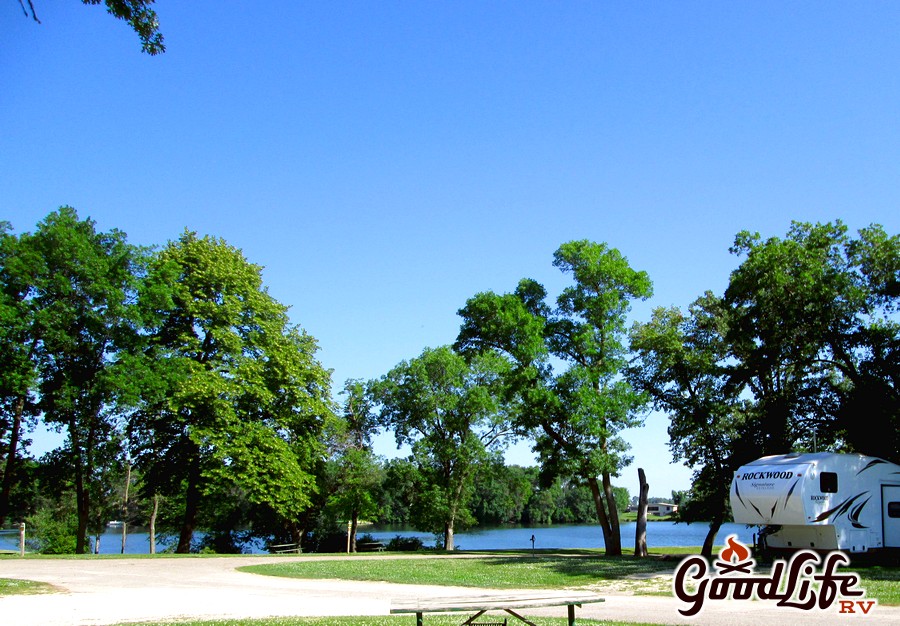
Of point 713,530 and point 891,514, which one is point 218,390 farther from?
point 891,514

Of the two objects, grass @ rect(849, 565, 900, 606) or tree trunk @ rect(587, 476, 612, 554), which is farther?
tree trunk @ rect(587, 476, 612, 554)

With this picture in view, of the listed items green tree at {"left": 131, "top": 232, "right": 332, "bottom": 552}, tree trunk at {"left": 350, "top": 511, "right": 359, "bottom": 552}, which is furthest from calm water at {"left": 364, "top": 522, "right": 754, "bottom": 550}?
green tree at {"left": 131, "top": 232, "right": 332, "bottom": 552}

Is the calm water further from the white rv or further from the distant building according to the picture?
the white rv

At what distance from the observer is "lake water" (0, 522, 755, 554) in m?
59.5

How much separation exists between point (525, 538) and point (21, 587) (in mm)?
60490

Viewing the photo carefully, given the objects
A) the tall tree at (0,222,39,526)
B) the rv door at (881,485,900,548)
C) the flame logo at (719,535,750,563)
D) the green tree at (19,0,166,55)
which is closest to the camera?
the green tree at (19,0,166,55)

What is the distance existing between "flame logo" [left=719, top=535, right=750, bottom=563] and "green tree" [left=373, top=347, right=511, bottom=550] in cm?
2416

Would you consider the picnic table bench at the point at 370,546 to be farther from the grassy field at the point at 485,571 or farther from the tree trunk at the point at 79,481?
the grassy field at the point at 485,571

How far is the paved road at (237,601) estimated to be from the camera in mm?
12656

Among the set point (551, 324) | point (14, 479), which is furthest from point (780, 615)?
point (14, 479)

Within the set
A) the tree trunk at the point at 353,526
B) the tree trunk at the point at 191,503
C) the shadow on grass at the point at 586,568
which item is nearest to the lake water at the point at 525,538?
the tree trunk at the point at 353,526

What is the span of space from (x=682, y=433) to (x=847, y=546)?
10464 mm

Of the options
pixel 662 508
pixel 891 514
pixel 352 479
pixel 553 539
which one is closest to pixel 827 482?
pixel 891 514

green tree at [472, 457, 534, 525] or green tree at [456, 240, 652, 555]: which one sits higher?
green tree at [456, 240, 652, 555]
